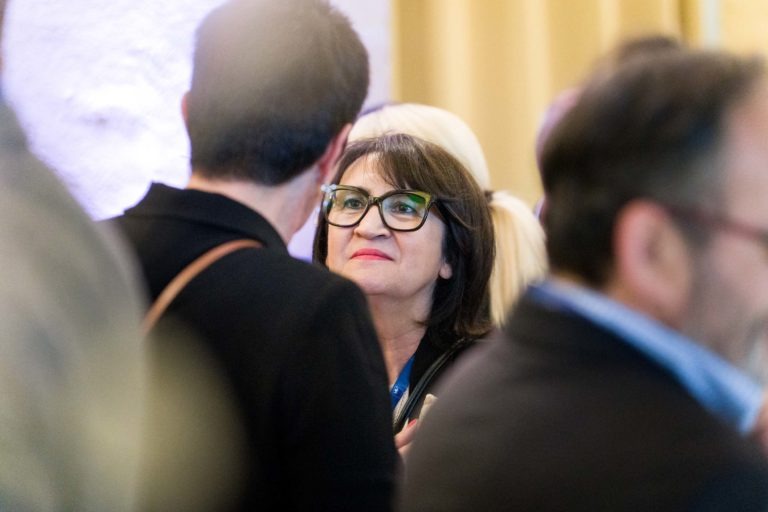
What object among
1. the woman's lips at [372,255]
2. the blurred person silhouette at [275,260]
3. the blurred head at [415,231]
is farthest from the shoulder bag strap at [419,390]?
the blurred person silhouette at [275,260]

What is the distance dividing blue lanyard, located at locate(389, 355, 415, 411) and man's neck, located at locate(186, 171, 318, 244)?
0.75 metres

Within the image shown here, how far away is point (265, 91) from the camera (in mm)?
1295

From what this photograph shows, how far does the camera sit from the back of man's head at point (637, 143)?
876 millimetres

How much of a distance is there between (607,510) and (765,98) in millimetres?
397

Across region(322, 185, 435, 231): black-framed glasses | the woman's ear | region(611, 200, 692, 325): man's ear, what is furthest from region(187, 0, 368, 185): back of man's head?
the woman's ear

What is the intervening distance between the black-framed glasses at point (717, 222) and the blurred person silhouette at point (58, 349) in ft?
1.61

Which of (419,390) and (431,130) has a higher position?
(431,130)

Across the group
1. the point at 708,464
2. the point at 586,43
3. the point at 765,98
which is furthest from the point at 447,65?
the point at 708,464

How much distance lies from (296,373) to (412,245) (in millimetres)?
976

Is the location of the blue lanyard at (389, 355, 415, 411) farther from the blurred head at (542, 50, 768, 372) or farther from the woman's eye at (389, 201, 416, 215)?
the blurred head at (542, 50, 768, 372)

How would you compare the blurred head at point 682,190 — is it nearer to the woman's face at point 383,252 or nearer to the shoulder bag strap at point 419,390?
the shoulder bag strap at point 419,390

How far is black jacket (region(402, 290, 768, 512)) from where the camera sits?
0.79m

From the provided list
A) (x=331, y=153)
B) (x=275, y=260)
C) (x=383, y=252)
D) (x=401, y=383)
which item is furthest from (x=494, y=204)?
(x=275, y=260)

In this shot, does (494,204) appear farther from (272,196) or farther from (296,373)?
(296,373)
